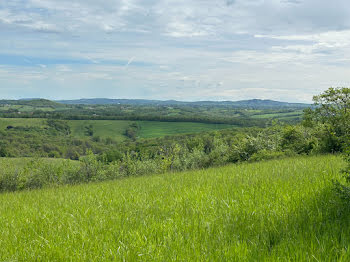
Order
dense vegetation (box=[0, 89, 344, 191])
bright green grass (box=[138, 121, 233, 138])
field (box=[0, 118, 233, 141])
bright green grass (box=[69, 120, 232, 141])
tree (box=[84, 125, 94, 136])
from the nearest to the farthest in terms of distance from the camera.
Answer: dense vegetation (box=[0, 89, 344, 191])
bright green grass (box=[138, 121, 233, 138])
bright green grass (box=[69, 120, 232, 141])
field (box=[0, 118, 233, 141])
tree (box=[84, 125, 94, 136])

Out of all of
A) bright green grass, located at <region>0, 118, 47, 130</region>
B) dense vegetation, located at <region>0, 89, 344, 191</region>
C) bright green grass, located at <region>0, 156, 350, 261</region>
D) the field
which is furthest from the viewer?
bright green grass, located at <region>0, 118, 47, 130</region>

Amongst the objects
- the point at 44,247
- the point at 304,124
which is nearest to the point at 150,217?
the point at 44,247

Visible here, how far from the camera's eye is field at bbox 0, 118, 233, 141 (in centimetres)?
15638

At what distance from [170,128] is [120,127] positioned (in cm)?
3411

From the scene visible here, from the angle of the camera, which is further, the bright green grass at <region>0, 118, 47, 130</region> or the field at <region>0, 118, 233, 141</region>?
the bright green grass at <region>0, 118, 47, 130</region>

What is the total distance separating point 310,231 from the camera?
3.17 metres

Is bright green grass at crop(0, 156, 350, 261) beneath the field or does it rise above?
above

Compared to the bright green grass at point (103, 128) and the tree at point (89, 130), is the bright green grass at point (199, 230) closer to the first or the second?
the bright green grass at point (103, 128)

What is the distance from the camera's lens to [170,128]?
16512 centimetres

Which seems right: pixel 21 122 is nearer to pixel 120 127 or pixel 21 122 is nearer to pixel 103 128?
pixel 103 128

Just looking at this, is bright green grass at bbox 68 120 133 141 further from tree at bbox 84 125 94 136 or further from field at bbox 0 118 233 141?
tree at bbox 84 125 94 136

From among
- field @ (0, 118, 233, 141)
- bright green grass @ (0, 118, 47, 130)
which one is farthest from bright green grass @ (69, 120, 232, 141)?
bright green grass @ (0, 118, 47, 130)

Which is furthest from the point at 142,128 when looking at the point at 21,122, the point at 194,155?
the point at 194,155

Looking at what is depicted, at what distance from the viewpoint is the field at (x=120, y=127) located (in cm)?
15638
